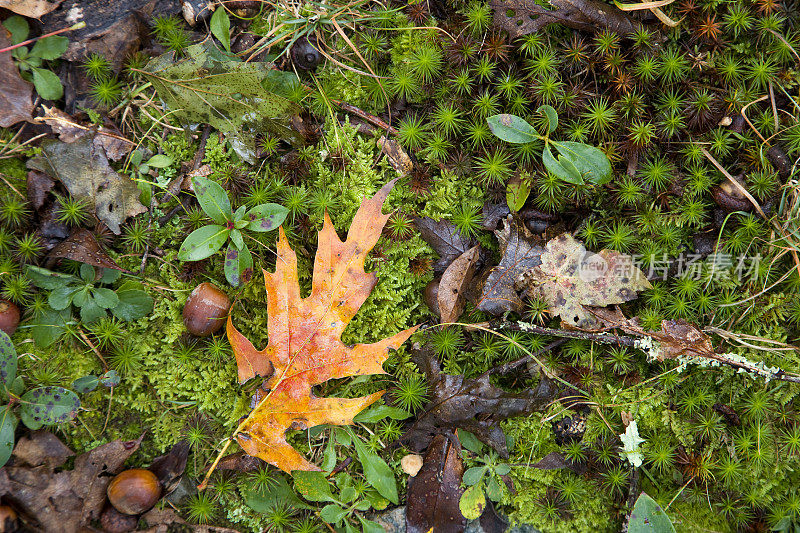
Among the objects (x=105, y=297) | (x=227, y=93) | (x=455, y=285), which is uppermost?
(x=227, y=93)

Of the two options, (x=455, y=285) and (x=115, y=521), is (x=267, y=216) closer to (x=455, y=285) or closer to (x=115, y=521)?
(x=455, y=285)

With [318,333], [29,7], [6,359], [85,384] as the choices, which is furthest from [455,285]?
[29,7]

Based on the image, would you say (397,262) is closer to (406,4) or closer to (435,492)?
(435,492)

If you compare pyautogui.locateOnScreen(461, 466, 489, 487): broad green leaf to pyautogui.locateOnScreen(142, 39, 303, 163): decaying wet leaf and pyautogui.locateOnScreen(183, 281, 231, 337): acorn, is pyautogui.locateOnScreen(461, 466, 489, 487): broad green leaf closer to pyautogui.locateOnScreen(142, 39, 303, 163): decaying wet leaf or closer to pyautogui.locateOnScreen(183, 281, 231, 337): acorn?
pyautogui.locateOnScreen(183, 281, 231, 337): acorn

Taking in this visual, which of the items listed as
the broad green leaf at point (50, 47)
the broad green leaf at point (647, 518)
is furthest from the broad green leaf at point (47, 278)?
the broad green leaf at point (647, 518)

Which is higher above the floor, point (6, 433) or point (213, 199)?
point (213, 199)

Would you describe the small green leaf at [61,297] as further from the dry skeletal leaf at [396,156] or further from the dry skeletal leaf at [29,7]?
the dry skeletal leaf at [396,156]

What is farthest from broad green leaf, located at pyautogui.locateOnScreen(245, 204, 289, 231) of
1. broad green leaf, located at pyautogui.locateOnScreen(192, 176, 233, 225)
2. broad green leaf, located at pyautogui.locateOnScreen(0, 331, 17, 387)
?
broad green leaf, located at pyautogui.locateOnScreen(0, 331, 17, 387)

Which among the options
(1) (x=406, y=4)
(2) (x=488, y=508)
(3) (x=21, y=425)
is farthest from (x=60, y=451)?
(1) (x=406, y=4)
